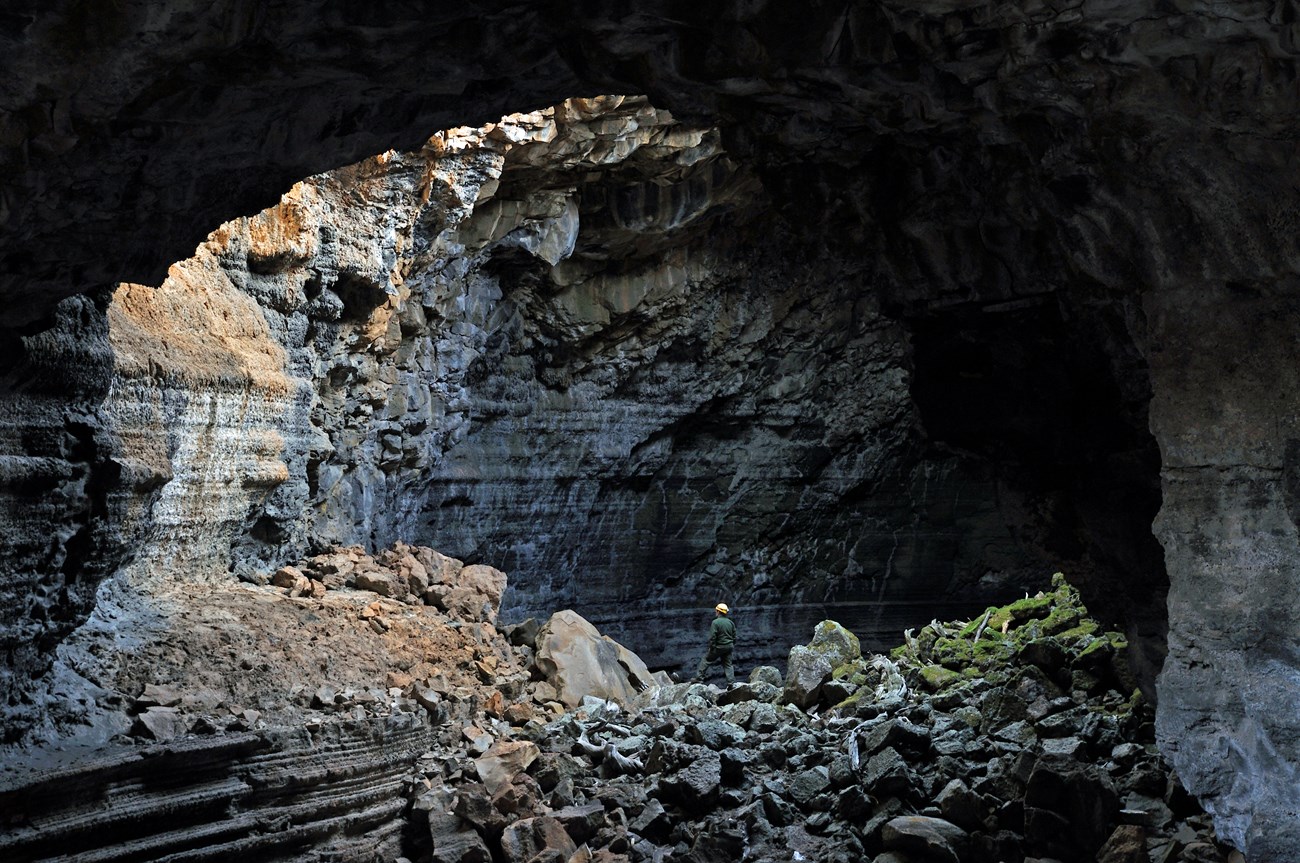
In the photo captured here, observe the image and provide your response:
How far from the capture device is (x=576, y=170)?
14141 millimetres

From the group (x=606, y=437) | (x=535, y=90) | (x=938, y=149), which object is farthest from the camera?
(x=606, y=437)

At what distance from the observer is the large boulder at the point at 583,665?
10.9 meters

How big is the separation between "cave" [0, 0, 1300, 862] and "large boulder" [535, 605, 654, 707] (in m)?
2.62

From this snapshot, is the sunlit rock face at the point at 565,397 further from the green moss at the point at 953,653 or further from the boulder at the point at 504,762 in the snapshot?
the boulder at the point at 504,762

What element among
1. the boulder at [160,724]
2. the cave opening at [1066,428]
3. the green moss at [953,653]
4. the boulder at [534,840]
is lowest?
the boulder at [534,840]

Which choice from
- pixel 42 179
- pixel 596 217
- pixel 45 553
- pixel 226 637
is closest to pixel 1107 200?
pixel 42 179

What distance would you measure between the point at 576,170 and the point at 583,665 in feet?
21.1

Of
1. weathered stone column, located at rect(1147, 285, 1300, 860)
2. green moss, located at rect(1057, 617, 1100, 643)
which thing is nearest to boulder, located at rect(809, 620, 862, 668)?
green moss, located at rect(1057, 617, 1100, 643)

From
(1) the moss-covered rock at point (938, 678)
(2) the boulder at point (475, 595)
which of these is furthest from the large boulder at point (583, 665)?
(1) the moss-covered rock at point (938, 678)

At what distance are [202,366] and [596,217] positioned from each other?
7.87 meters

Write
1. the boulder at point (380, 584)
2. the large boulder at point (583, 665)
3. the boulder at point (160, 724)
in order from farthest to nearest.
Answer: the boulder at point (380, 584)
the large boulder at point (583, 665)
the boulder at point (160, 724)

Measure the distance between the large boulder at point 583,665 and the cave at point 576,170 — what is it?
103 inches

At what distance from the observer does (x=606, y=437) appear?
17.6m

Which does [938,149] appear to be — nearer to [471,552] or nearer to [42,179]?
[42,179]
